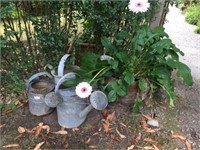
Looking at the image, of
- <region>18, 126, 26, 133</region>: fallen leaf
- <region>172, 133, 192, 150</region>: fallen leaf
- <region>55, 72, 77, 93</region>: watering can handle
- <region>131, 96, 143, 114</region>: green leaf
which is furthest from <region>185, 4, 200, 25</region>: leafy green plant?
<region>18, 126, 26, 133</region>: fallen leaf

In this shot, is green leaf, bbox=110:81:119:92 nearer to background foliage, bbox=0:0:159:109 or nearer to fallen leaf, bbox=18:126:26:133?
background foliage, bbox=0:0:159:109

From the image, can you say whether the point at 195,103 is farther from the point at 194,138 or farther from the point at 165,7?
the point at 165,7

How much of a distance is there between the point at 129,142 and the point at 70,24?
142 cm

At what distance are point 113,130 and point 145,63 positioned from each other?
81 cm

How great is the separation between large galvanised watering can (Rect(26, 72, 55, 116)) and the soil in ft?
0.29

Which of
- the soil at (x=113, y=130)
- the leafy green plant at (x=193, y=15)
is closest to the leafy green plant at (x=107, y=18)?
the soil at (x=113, y=130)

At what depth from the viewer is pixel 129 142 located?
2205mm

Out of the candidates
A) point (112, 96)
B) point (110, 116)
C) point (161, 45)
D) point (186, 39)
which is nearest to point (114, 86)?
point (112, 96)

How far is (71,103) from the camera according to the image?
214cm

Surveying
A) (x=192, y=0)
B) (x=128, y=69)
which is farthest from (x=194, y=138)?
(x=192, y=0)

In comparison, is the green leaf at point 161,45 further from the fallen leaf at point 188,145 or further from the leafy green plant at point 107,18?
the fallen leaf at point 188,145

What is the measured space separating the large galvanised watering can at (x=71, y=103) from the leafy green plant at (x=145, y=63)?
31cm

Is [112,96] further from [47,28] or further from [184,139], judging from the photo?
[47,28]

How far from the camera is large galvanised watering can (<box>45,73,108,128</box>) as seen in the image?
78.6 inches
